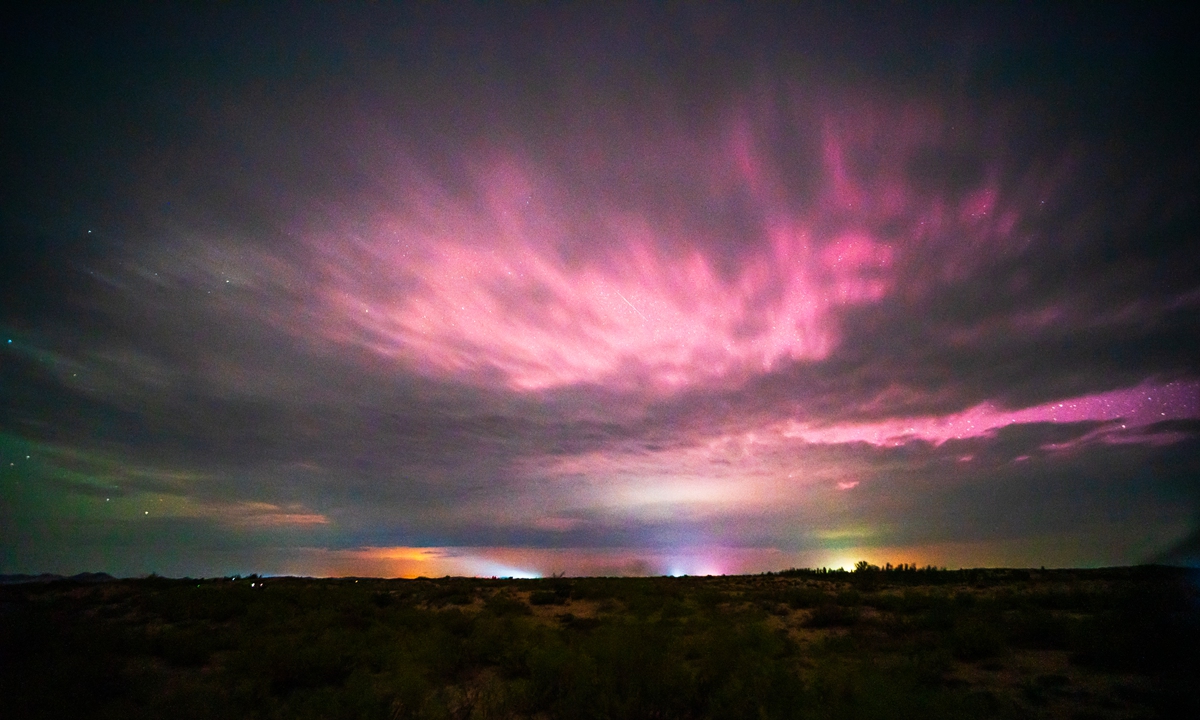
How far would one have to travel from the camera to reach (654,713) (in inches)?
331

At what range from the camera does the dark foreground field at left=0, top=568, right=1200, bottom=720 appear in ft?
28.4

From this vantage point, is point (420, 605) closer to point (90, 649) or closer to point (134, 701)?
point (90, 649)

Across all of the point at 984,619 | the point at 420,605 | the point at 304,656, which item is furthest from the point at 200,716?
the point at 984,619

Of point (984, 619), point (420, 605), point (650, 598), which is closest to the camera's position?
point (984, 619)

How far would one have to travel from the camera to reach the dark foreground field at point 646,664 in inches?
341

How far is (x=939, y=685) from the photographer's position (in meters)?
10.1

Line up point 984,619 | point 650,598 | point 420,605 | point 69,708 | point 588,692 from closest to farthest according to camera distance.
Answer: point 69,708 → point 588,692 → point 984,619 → point 650,598 → point 420,605

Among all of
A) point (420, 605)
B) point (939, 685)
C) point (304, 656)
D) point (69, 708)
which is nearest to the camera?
point (69, 708)

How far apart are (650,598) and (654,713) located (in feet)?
49.8

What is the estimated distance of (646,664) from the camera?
401 inches

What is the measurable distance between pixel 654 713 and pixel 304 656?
28.4 feet

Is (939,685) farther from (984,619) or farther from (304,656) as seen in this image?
(304,656)

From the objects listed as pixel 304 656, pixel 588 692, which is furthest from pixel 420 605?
pixel 588 692

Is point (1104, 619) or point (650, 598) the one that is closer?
point (1104, 619)
